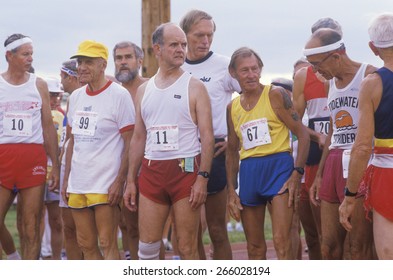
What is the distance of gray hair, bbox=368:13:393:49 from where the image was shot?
616 cm

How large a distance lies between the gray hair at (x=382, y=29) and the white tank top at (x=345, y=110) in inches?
38.0

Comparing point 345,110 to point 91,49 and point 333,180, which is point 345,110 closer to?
point 333,180

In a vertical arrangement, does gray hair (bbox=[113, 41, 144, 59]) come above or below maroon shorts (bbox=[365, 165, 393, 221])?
above

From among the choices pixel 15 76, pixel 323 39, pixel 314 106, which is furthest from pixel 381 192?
pixel 15 76

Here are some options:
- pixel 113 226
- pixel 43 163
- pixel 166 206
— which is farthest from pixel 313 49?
pixel 43 163

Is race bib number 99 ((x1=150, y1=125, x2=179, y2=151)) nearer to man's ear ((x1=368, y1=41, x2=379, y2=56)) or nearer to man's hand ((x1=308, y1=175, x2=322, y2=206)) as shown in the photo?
man's hand ((x1=308, y1=175, x2=322, y2=206))

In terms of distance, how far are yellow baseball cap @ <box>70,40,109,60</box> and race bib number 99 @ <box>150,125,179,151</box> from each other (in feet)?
3.46

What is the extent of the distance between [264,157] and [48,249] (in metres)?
6.31

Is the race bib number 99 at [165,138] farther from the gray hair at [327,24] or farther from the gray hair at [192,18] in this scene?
the gray hair at [327,24]

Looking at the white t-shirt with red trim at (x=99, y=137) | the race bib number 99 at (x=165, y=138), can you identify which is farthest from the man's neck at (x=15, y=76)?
the race bib number 99 at (x=165, y=138)

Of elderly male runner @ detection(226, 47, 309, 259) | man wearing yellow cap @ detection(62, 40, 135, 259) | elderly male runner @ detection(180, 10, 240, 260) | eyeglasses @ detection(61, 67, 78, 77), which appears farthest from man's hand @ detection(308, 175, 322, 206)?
eyeglasses @ detection(61, 67, 78, 77)

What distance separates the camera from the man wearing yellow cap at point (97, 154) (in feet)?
26.1

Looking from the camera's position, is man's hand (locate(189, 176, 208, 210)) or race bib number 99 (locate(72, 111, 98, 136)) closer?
man's hand (locate(189, 176, 208, 210))

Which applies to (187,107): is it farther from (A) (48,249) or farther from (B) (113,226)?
(A) (48,249)
